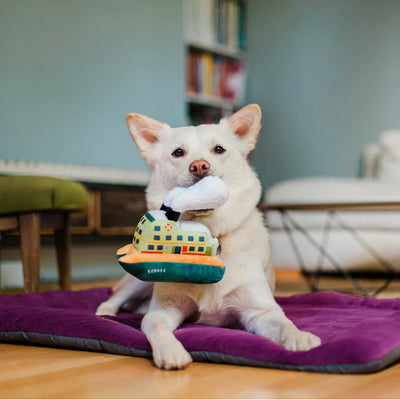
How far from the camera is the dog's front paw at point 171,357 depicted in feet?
3.23

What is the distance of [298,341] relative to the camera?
3.36ft

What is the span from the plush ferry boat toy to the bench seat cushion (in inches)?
34.1

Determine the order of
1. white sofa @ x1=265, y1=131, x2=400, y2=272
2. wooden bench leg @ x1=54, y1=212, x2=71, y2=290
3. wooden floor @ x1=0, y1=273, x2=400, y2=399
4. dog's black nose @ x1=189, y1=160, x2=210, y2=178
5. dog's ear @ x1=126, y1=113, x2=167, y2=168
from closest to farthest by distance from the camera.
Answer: wooden floor @ x1=0, y1=273, x2=400, y2=399, dog's black nose @ x1=189, y1=160, x2=210, y2=178, dog's ear @ x1=126, y1=113, x2=167, y2=168, wooden bench leg @ x1=54, y1=212, x2=71, y2=290, white sofa @ x1=265, y1=131, x2=400, y2=272

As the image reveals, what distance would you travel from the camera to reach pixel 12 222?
1879mm

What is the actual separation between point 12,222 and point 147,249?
→ 1007mm

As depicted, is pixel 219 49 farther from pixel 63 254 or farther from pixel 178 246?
pixel 178 246

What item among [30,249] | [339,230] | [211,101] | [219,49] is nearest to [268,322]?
[30,249]

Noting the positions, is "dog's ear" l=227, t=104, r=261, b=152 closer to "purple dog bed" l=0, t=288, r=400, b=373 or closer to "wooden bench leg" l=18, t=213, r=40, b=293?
"purple dog bed" l=0, t=288, r=400, b=373

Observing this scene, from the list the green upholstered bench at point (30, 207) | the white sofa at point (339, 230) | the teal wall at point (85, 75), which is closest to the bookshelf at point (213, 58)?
the teal wall at point (85, 75)

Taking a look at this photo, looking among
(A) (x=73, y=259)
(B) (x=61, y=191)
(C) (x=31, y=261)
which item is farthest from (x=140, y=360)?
(A) (x=73, y=259)

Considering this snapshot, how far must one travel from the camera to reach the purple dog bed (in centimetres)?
96

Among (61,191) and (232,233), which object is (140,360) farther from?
(61,191)

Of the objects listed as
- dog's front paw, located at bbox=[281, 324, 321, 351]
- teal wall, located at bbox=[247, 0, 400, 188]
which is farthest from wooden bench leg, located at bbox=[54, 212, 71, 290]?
teal wall, located at bbox=[247, 0, 400, 188]

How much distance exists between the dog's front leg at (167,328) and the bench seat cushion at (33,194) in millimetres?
840
